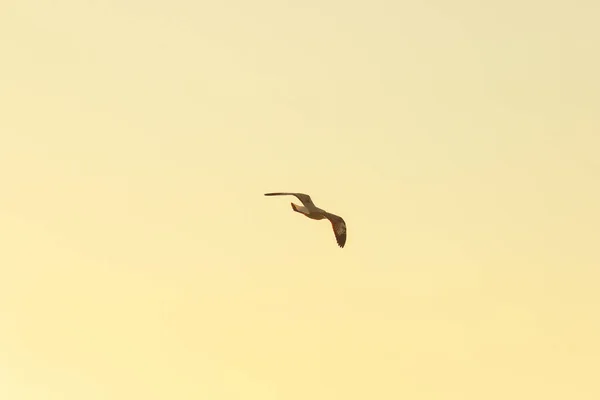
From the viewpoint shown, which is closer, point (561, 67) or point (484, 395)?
point (484, 395)

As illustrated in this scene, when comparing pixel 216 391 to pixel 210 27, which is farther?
pixel 210 27

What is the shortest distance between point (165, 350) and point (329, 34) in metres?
1.49

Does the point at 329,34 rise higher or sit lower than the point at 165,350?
higher

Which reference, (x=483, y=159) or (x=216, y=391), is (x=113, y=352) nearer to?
(x=216, y=391)

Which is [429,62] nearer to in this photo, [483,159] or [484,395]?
[483,159]

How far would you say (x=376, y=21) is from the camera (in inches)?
149

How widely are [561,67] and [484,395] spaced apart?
1391 millimetres

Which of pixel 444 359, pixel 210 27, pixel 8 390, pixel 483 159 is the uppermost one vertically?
pixel 210 27

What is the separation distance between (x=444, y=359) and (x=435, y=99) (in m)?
1.08

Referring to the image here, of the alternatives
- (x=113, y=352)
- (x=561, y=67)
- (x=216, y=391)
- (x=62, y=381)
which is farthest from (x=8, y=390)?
(x=561, y=67)

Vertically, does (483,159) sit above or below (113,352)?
above

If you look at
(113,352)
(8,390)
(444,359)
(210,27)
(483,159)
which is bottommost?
(8,390)

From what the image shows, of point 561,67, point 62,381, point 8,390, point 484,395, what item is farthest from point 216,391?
point 561,67

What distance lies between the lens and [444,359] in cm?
350
